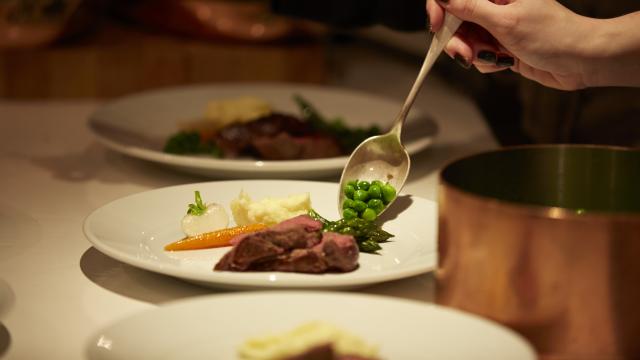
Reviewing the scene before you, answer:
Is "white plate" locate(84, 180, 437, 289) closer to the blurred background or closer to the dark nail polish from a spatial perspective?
the dark nail polish

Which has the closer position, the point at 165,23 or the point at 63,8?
the point at 63,8

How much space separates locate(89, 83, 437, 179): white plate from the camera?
196cm

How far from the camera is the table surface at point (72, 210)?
1306mm

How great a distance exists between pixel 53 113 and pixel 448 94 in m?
→ 1.15

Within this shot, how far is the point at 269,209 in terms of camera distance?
1.58m

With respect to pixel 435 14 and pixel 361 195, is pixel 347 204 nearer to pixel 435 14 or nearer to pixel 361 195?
pixel 361 195

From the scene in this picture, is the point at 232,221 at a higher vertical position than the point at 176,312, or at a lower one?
lower

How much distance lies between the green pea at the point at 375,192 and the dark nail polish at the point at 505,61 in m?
0.33

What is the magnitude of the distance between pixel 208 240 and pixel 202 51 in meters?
1.96

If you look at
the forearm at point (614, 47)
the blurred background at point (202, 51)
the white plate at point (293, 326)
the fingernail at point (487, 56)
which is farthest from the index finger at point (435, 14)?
the blurred background at point (202, 51)

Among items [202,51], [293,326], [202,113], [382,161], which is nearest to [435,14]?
[382,161]

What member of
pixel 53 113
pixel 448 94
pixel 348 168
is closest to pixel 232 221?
pixel 348 168

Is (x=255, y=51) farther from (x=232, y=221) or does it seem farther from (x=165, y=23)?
(x=232, y=221)

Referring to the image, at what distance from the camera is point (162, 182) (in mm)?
2057
